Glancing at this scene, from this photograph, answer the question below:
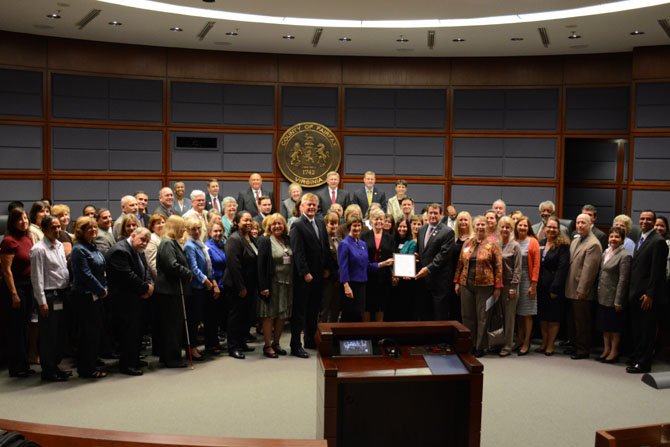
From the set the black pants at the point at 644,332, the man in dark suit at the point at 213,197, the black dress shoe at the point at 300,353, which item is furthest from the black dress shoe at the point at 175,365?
the black pants at the point at 644,332

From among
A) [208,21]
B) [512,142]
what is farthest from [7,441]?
[512,142]

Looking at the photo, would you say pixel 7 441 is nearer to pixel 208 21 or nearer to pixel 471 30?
pixel 208 21

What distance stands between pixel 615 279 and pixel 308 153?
237 inches

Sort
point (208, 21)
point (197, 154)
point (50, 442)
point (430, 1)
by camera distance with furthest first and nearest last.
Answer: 1. point (197, 154)
2. point (208, 21)
3. point (430, 1)
4. point (50, 442)

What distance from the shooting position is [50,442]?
2004mm

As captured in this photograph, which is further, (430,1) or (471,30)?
(471,30)

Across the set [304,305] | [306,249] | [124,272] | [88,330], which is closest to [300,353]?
[304,305]

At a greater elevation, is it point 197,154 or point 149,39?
point 149,39

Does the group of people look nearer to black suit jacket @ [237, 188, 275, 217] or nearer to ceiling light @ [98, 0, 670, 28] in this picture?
black suit jacket @ [237, 188, 275, 217]

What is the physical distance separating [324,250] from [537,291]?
241cm

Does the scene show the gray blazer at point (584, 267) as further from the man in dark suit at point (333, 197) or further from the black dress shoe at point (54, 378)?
the black dress shoe at point (54, 378)

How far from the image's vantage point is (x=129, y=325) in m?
6.66

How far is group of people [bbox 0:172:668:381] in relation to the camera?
6.52 meters

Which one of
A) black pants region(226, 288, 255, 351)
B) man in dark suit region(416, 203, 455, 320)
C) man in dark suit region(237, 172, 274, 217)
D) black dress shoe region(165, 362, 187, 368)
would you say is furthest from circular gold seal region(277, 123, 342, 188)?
black dress shoe region(165, 362, 187, 368)
